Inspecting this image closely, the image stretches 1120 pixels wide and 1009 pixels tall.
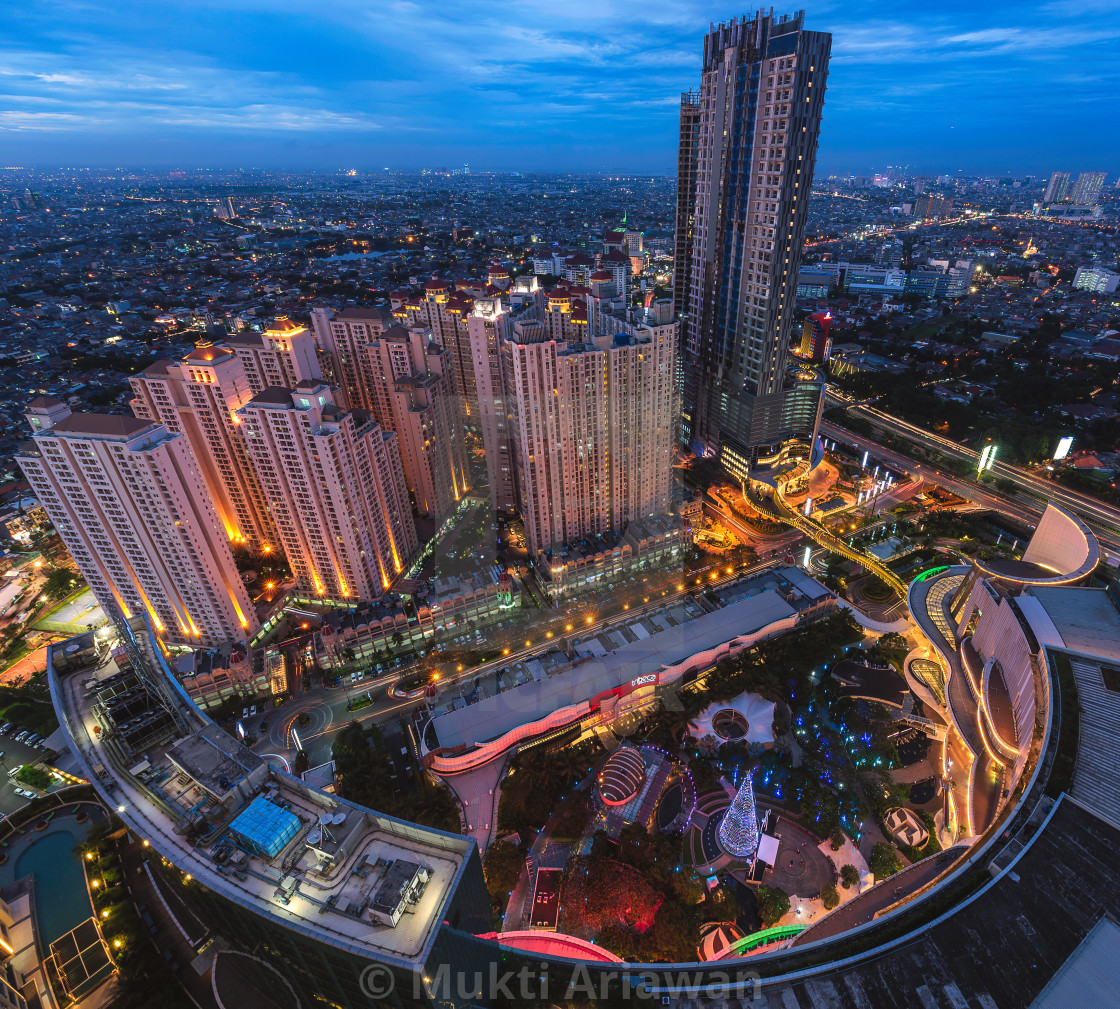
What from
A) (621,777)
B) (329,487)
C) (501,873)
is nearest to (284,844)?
(501,873)

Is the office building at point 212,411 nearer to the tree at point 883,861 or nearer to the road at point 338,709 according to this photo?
the road at point 338,709

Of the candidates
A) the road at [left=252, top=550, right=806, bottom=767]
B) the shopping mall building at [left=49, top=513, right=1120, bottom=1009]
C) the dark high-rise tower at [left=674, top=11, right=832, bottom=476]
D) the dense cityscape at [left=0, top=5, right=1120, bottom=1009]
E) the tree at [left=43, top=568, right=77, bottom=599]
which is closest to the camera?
the shopping mall building at [left=49, top=513, right=1120, bottom=1009]

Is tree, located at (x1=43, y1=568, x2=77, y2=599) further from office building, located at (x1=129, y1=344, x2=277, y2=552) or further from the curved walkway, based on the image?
the curved walkway

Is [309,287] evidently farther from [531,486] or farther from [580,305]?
[531,486]

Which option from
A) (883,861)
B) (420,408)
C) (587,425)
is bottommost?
(883,861)

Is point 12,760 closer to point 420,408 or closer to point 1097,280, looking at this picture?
point 420,408

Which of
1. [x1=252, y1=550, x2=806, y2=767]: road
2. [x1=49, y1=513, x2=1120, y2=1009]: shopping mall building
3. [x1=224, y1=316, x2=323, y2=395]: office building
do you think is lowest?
[x1=252, y1=550, x2=806, y2=767]: road

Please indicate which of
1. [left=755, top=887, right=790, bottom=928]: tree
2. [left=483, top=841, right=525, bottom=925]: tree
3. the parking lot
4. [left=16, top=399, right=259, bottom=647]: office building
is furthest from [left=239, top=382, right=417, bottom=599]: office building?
[left=755, top=887, right=790, bottom=928]: tree
